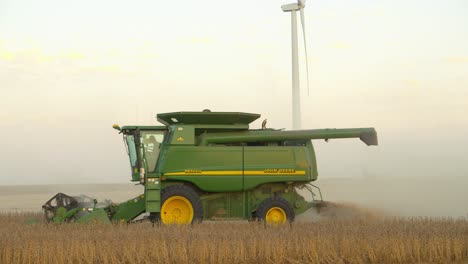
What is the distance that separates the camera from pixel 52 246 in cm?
1157

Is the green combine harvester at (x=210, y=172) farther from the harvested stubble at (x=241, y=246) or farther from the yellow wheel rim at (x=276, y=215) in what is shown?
the harvested stubble at (x=241, y=246)

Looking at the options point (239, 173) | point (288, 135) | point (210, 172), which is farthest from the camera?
point (288, 135)

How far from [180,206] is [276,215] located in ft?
7.83

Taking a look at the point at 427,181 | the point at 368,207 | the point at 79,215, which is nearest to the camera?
the point at 79,215

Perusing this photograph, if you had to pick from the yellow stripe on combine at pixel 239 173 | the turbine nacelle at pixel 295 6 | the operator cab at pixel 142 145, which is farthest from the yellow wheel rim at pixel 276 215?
the turbine nacelle at pixel 295 6

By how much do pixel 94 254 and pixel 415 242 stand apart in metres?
5.36

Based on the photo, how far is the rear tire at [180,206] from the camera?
55.1 ft

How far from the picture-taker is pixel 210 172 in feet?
56.4

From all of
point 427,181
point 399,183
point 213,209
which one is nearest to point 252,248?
point 213,209

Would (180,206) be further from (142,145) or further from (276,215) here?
(276,215)

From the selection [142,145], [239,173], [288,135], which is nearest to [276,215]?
[239,173]

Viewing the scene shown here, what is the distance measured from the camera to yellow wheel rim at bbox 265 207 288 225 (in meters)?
17.1

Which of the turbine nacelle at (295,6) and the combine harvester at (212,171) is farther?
the turbine nacelle at (295,6)

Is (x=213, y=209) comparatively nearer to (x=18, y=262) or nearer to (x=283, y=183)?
(x=283, y=183)
